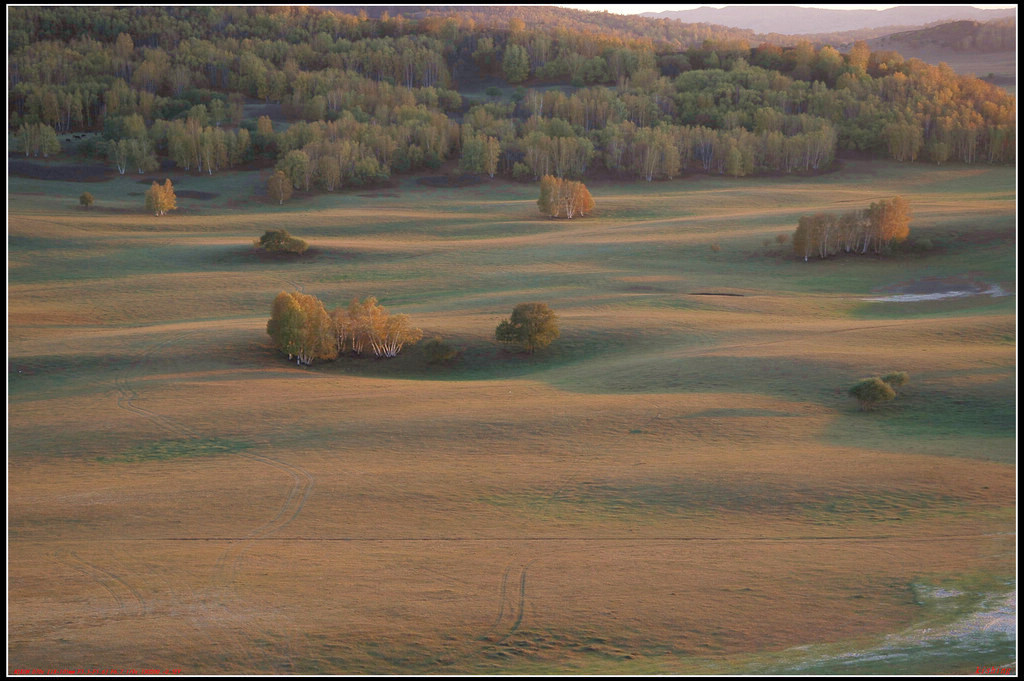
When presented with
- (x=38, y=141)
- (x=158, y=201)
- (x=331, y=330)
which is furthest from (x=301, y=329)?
(x=38, y=141)

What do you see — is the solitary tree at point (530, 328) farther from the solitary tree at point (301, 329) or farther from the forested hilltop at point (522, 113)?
the forested hilltop at point (522, 113)

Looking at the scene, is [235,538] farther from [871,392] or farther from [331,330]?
[871,392]

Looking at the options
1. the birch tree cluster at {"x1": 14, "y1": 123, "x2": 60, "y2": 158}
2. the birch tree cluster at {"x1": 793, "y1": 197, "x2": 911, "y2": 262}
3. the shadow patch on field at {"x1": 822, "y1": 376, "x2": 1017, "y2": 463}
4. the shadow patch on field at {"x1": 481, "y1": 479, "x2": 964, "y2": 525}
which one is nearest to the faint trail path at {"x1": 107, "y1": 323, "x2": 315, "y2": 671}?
the shadow patch on field at {"x1": 481, "y1": 479, "x2": 964, "y2": 525}

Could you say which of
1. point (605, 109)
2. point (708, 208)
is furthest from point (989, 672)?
point (605, 109)

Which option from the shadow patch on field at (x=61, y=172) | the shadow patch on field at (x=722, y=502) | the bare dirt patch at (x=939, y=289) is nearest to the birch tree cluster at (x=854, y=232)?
the bare dirt patch at (x=939, y=289)

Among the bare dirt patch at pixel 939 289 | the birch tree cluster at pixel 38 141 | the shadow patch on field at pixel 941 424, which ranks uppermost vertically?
the birch tree cluster at pixel 38 141

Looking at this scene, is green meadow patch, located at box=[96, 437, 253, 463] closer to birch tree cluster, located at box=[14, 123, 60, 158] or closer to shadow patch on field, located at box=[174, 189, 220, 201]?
shadow patch on field, located at box=[174, 189, 220, 201]
